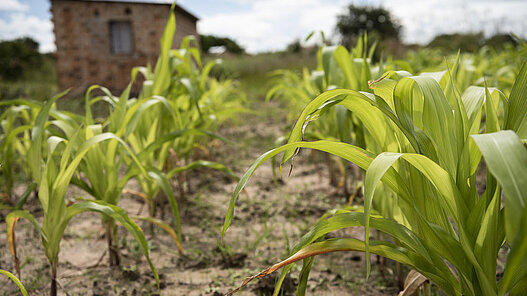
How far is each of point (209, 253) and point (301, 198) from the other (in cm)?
80

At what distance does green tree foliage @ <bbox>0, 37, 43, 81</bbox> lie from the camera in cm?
1288

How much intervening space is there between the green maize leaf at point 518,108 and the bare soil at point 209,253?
2.53 ft

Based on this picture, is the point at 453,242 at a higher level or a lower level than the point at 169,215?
higher

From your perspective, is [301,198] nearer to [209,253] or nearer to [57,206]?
[209,253]

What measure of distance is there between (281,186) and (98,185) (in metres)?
1.37

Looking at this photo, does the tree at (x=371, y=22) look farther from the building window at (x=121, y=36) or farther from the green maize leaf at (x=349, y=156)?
the green maize leaf at (x=349, y=156)

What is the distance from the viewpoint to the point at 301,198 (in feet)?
7.06

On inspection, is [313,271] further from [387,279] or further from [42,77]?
[42,77]

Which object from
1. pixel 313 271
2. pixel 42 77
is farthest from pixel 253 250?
pixel 42 77

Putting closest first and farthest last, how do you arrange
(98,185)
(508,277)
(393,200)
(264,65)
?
(508,277), (393,200), (98,185), (264,65)

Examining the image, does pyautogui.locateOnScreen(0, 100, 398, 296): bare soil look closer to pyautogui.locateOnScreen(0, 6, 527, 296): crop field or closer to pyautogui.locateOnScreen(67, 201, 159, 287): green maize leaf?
pyautogui.locateOnScreen(0, 6, 527, 296): crop field

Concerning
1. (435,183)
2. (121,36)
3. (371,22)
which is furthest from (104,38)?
(371,22)

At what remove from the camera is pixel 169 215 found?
1.93 metres

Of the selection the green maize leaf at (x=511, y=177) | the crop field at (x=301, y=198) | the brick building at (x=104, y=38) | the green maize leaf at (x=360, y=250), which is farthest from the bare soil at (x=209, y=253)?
the brick building at (x=104, y=38)
